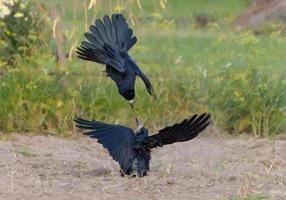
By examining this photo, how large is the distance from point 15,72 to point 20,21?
1.01 m

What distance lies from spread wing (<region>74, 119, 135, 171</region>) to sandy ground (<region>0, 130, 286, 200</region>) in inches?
5.0

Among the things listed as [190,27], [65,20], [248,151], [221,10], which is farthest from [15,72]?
[221,10]

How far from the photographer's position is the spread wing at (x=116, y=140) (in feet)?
19.8

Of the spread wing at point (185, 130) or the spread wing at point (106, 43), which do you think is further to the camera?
the spread wing at point (106, 43)

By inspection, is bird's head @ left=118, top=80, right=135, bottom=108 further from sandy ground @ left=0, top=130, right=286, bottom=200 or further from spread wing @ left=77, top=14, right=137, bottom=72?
sandy ground @ left=0, top=130, right=286, bottom=200

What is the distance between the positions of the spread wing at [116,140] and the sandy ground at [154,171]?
0.13 metres

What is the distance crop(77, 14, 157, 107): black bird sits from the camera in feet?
20.0

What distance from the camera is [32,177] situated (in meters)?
Answer: 5.96

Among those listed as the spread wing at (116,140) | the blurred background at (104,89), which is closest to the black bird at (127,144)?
the spread wing at (116,140)

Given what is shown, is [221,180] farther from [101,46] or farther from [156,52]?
[156,52]

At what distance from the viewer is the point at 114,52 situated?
20.2 feet

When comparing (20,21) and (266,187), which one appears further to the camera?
(20,21)

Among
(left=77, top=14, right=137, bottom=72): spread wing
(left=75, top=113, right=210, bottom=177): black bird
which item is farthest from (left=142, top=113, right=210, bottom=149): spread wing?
(left=77, top=14, right=137, bottom=72): spread wing

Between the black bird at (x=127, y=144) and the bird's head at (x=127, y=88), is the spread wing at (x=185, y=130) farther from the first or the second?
the bird's head at (x=127, y=88)
